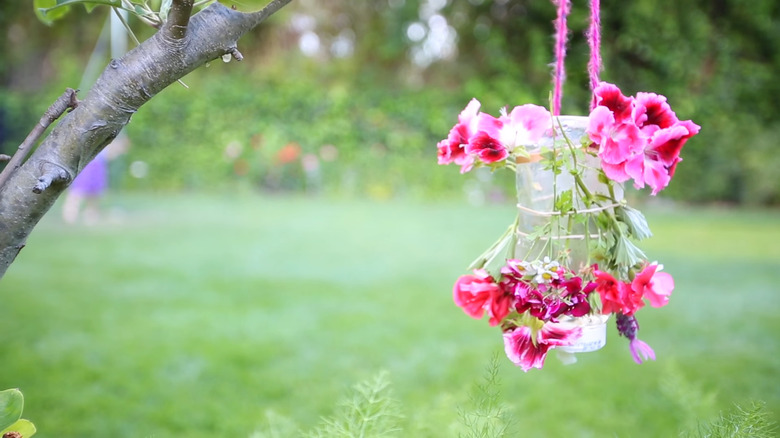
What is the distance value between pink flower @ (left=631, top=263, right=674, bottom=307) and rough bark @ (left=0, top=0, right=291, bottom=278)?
66 centimetres

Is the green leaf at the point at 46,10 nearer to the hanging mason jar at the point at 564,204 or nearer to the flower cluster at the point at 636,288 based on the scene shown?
the hanging mason jar at the point at 564,204

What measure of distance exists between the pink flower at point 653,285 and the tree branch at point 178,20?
0.69 m

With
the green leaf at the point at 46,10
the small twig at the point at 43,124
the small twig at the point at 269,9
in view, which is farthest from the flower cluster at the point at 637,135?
the green leaf at the point at 46,10

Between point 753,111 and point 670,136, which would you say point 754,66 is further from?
point 670,136

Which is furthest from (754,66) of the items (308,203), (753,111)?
(308,203)

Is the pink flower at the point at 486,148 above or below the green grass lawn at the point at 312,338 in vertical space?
below

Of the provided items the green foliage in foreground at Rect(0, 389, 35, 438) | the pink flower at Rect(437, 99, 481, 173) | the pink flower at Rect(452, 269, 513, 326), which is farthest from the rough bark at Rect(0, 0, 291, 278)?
the pink flower at Rect(452, 269, 513, 326)

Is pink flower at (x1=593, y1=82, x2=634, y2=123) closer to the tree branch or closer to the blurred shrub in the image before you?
the tree branch

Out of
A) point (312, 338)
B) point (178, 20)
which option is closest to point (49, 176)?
point (178, 20)

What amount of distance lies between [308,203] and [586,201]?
8001 millimetres

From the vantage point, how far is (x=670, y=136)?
0.92m

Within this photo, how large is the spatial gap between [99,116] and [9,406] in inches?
14.9

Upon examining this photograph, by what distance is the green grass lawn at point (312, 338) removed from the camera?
99.3 inches

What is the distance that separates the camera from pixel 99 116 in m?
0.80
